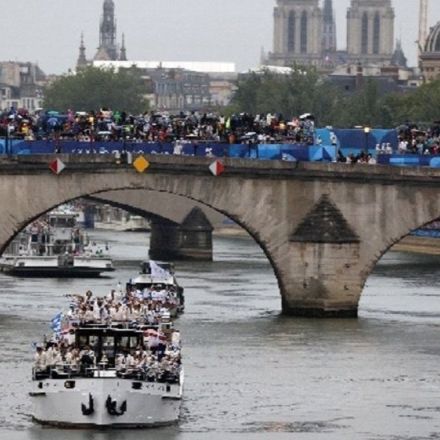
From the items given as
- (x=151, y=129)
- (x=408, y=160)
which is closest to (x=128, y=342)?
(x=408, y=160)

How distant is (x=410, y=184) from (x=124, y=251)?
50.1m

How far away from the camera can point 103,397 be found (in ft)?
231

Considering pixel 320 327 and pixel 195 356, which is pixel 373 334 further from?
pixel 195 356

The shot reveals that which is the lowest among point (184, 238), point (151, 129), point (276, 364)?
point (184, 238)

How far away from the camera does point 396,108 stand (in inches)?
7702

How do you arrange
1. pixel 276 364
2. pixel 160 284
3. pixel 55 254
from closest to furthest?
pixel 276 364 → pixel 160 284 → pixel 55 254

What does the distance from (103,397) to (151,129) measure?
31708 mm

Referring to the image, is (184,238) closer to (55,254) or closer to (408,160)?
(55,254)

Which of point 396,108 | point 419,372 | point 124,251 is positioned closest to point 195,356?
point 419,372

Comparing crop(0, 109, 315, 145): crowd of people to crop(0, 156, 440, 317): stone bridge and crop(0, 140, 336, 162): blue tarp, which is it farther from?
crop(0, 156, 440, 317): stone bridge

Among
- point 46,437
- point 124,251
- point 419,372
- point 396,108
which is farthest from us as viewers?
point 396,108

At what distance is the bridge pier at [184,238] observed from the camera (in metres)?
138

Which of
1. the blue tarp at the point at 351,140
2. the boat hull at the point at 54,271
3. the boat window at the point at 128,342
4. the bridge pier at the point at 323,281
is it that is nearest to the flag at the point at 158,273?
the bridge pier at the point at 323,281

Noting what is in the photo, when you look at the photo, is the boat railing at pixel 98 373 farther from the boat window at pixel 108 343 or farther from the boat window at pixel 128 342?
the boat window at pixel 108 343
